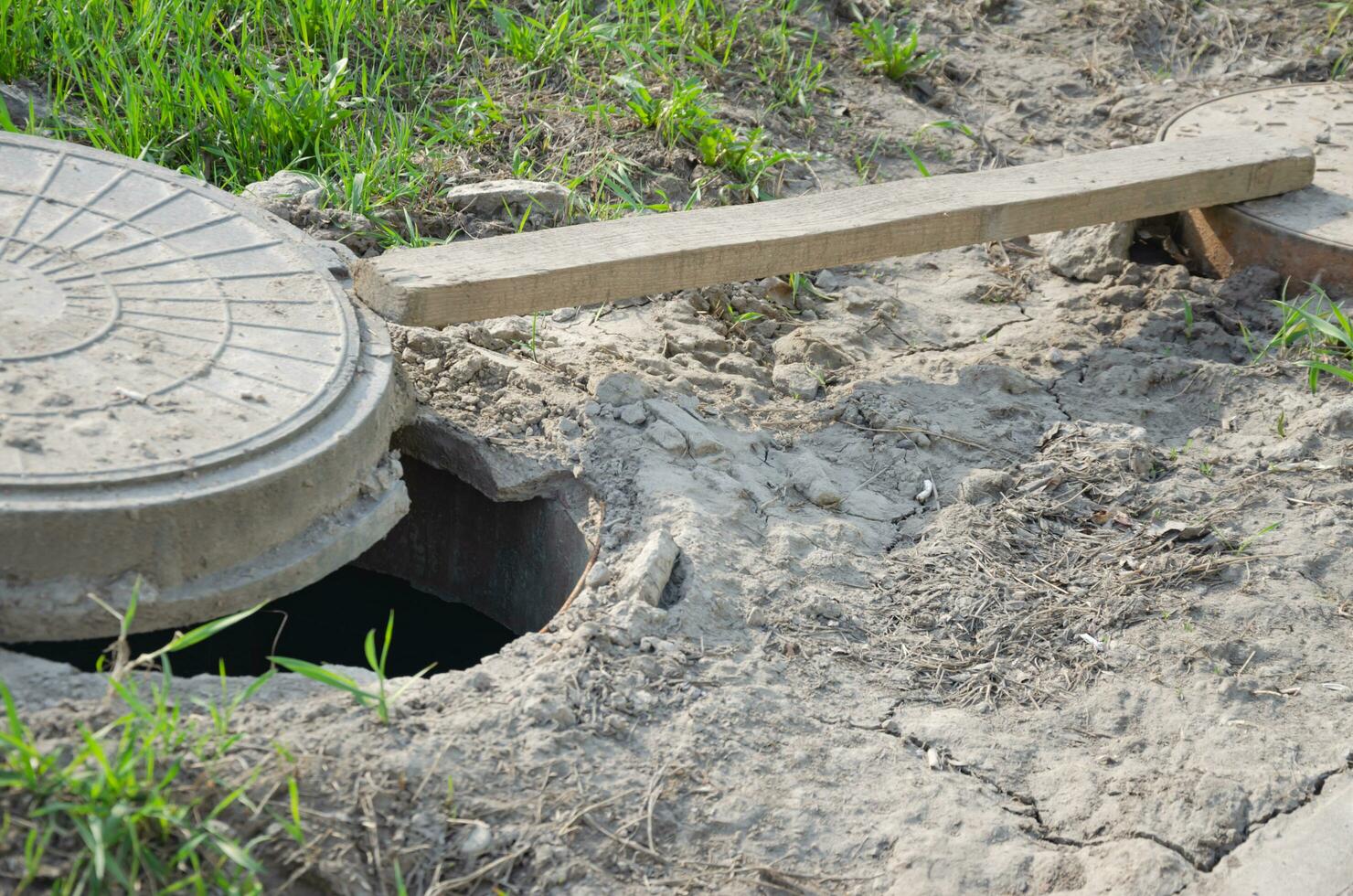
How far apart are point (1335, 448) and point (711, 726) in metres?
1.61

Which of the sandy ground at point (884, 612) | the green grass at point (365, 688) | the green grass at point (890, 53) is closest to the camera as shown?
the green grass at point (365, 688)

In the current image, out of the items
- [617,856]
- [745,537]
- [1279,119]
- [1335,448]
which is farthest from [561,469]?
[1279,119]

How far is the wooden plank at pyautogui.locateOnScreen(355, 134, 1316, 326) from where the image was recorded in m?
2.67

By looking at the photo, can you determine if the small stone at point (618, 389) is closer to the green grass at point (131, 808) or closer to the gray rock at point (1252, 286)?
the green grass at point (131, 808)

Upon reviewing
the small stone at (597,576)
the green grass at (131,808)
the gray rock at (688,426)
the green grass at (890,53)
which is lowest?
the small stone at (597,576)

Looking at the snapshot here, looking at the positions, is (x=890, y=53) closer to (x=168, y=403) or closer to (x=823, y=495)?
(x=823, y=495)

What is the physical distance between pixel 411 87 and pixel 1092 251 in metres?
1.91

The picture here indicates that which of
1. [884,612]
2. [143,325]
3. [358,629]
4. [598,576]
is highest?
[143,325]

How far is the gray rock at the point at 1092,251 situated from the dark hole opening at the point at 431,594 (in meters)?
1.76

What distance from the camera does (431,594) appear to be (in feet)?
10.0

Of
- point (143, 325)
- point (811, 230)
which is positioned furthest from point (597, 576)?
point (811, 230)

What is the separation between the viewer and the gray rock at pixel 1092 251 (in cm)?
Answer: 371

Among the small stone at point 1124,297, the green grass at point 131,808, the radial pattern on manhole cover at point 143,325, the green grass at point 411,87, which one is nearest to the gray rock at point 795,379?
the green grass at point 411,87

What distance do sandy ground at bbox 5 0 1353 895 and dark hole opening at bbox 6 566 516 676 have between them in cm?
51
